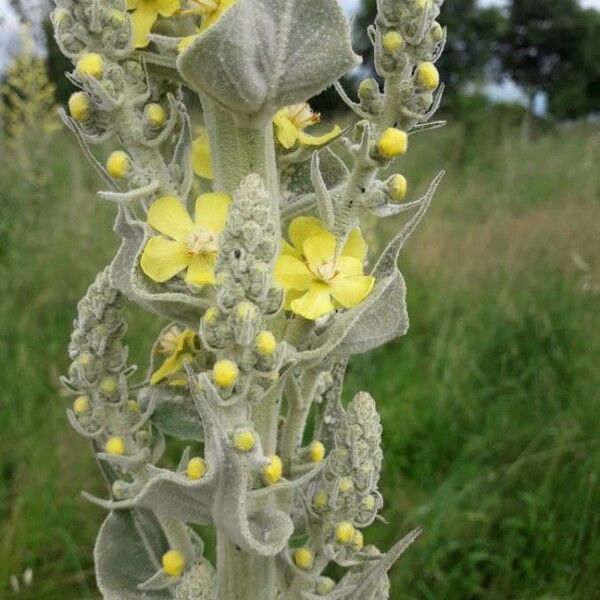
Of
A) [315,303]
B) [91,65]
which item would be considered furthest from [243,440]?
[91,65]

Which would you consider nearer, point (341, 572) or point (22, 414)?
point (341, 572)

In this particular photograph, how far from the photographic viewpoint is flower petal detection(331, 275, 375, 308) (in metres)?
1.04

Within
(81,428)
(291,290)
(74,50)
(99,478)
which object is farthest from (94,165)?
(99,478)

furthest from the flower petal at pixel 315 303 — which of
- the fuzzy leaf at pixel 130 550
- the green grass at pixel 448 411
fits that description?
the green grass at pixel 448 411

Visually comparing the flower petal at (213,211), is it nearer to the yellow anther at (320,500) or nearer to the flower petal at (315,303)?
the flower petal at (315,303)

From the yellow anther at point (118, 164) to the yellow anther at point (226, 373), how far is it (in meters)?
0.31

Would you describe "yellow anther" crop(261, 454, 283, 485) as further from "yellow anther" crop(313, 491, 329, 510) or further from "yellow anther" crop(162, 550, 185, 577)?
"yellow anther" crop(162, 550, 185, 577)

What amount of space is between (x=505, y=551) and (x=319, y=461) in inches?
60.3

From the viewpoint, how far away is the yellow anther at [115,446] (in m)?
1.23

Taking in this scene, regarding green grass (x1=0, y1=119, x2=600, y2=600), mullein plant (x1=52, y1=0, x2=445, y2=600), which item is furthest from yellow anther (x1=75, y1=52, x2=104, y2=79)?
green grass (x1=0, y1=119, x2=600, y2=600)

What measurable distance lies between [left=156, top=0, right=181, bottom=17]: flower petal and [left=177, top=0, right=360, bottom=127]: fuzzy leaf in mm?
116

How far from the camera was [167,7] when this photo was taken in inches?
39.5

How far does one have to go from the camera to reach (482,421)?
298cm

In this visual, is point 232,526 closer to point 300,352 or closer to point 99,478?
point 300,352
